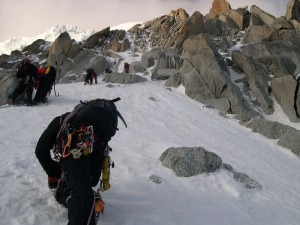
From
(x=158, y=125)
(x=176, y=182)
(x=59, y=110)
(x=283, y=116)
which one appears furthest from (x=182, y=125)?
(x=283, y=116)

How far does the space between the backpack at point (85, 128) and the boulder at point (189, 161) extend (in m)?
4.53

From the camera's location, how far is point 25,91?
1755 cm

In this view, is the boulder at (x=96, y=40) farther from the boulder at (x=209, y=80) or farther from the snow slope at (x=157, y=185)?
the snow slope at (x=157, y=185)

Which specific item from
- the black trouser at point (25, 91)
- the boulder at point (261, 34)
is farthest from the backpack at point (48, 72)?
the boulder at point (261, 34)

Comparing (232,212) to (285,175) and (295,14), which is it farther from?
(295,14)

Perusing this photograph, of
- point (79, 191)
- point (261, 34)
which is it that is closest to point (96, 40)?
point (261, 34)

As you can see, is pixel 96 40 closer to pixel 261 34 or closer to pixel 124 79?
pixel 261 34

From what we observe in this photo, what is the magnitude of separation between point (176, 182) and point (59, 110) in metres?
9.39

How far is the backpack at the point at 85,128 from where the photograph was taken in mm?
5150

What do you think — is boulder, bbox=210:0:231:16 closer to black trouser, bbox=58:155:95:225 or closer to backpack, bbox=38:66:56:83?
backpack, bbox=38:66:56:83

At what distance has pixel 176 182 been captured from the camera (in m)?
9.11

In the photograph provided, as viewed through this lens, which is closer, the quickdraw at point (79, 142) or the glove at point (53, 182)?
the quickdraw at point (79, 142)

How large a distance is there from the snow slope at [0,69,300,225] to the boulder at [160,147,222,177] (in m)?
0.22

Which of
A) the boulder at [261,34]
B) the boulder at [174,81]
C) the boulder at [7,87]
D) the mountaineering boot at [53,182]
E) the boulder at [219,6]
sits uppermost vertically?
the boulder at [219,6]
